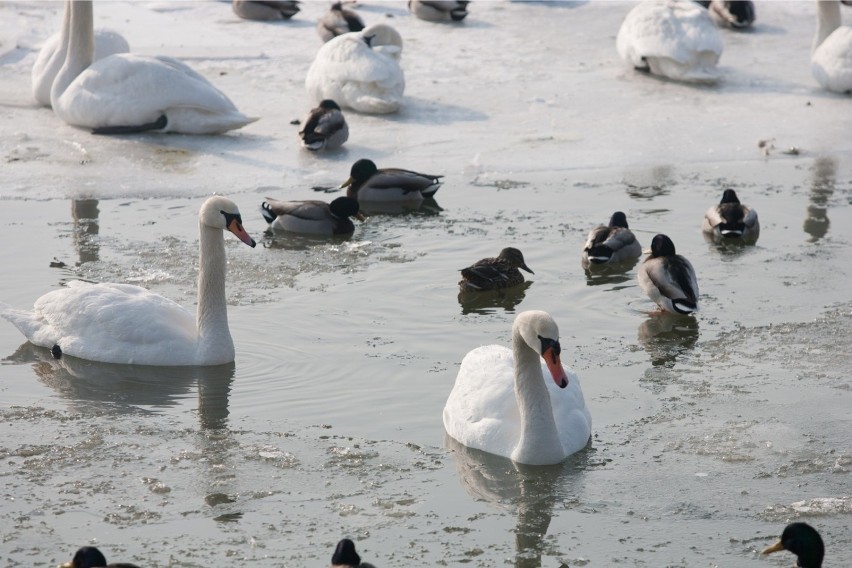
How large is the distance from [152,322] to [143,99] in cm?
574

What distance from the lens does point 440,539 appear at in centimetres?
616

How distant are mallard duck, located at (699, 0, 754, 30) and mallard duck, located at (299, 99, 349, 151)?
6.61 m

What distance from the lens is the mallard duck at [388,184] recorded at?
12.5 m

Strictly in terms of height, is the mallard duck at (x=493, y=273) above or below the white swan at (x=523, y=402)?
below

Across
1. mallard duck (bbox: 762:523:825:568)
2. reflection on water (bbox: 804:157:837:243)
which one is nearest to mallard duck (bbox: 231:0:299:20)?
reflection on water (bbox: 804:157:837:243)

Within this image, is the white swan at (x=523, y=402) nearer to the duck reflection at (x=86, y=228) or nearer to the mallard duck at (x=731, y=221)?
the mallard duck at (x=731, y=221)

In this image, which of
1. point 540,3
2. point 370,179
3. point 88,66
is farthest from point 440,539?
point 540,3

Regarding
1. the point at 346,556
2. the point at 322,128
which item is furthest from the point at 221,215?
the point at 322,128

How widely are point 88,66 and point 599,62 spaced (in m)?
6.12

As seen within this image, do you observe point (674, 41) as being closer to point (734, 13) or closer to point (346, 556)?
point (734, 13)

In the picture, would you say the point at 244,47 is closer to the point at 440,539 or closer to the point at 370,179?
the point at 370,179

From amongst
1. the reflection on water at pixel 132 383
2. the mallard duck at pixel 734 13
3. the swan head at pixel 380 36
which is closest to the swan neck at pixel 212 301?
the reflection on water at pixel 132 383

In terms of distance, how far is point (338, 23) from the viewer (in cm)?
1738

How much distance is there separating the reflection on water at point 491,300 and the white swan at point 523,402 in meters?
2.12
